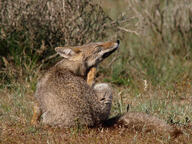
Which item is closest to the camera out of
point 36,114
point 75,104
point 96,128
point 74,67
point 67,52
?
point 75,104

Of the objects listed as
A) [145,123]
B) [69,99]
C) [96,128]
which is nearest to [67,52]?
[69,99]

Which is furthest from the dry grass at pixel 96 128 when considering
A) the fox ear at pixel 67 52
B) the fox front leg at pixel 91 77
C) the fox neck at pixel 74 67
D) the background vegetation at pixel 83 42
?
the fox ear at pixel 67 52

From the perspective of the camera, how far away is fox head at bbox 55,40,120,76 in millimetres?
6477

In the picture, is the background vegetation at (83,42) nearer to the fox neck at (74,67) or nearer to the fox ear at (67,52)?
the fox neck at (74,67)

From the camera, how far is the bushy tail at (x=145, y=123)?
215 inches

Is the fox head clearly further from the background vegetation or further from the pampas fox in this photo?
the background vegetation

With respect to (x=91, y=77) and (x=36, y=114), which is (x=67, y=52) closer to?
(x=91, y=77)

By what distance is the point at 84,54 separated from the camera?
6.61m

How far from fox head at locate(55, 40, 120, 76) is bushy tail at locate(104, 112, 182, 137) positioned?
3.53 ft

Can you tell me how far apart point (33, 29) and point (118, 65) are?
194 cm

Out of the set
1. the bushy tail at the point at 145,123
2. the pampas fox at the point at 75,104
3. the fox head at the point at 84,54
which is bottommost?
the bushy tail at the point at 145,123

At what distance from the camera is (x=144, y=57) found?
9430mm

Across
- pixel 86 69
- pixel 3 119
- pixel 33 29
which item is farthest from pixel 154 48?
pixel 3 119

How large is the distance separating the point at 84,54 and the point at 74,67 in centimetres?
31
